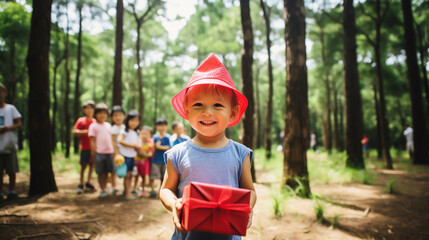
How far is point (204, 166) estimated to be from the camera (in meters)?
1.38

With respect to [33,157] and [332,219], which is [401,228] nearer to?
[332,219]

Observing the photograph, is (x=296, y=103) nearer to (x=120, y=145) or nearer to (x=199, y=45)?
(x=120, y=145)

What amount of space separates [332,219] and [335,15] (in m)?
12.5

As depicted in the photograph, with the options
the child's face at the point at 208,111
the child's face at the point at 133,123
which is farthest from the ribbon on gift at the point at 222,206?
the child's face at the point at 133,123

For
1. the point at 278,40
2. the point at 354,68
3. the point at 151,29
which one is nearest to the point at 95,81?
the point at 151,29

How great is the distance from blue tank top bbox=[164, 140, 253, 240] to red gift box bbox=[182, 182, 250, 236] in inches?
11.5

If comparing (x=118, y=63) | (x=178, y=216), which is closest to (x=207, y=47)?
(x=118, y=63)

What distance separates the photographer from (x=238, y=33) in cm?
1736

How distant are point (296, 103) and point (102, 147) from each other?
167 inches

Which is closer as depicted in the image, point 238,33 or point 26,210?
point 26,210

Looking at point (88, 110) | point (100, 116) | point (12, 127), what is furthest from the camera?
point (88, 110)

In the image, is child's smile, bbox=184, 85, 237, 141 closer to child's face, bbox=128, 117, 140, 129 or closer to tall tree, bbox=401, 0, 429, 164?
child's face, bbox=128, 117, 140, 129

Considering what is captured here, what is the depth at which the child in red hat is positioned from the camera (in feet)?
4.47

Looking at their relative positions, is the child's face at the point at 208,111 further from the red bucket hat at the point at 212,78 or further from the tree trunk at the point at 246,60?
the tree trunk at the point at 246,60
